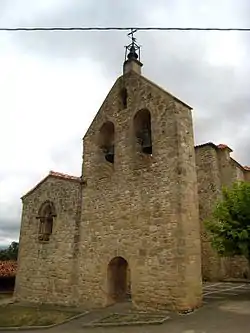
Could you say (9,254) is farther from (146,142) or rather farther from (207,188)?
(146,142)

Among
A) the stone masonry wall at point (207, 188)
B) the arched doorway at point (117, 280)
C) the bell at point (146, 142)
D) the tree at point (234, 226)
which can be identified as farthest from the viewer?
the stone masonry wall at point (207, 188)

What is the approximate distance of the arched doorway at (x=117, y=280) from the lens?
12529 millimetres

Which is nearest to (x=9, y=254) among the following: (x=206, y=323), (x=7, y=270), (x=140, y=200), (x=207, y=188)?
(x=7, y=270)

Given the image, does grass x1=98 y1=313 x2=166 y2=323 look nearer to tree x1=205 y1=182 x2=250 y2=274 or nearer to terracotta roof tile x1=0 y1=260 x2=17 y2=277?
tree x1=205 y1=182 x2=250 y2=274

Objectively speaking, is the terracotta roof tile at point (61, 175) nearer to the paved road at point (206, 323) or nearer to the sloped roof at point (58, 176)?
the sloped roof at point (58, 176)

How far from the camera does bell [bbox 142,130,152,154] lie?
13.0 metres

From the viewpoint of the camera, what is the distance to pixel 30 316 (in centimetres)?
1155

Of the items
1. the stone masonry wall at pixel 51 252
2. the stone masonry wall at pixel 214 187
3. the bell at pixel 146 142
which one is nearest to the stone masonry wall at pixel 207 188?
the stone masonry wall at pixel 214 187

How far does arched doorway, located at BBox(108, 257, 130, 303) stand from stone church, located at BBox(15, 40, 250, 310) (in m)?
0.04

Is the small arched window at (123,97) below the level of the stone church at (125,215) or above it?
above

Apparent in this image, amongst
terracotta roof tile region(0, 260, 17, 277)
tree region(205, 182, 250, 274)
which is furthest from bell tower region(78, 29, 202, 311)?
terracotta roof tile region(0, 260, 17, 277)

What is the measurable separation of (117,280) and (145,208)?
3299 mm

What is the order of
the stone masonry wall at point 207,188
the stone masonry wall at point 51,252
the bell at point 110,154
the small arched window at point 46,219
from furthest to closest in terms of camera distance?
1. the stone masonry wall at point 207,188
2. the small arched window at point 46,219
3. the bell at point 110,154
4. the stone masonry wall at point 51,252

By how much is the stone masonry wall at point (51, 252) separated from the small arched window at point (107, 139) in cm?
192
